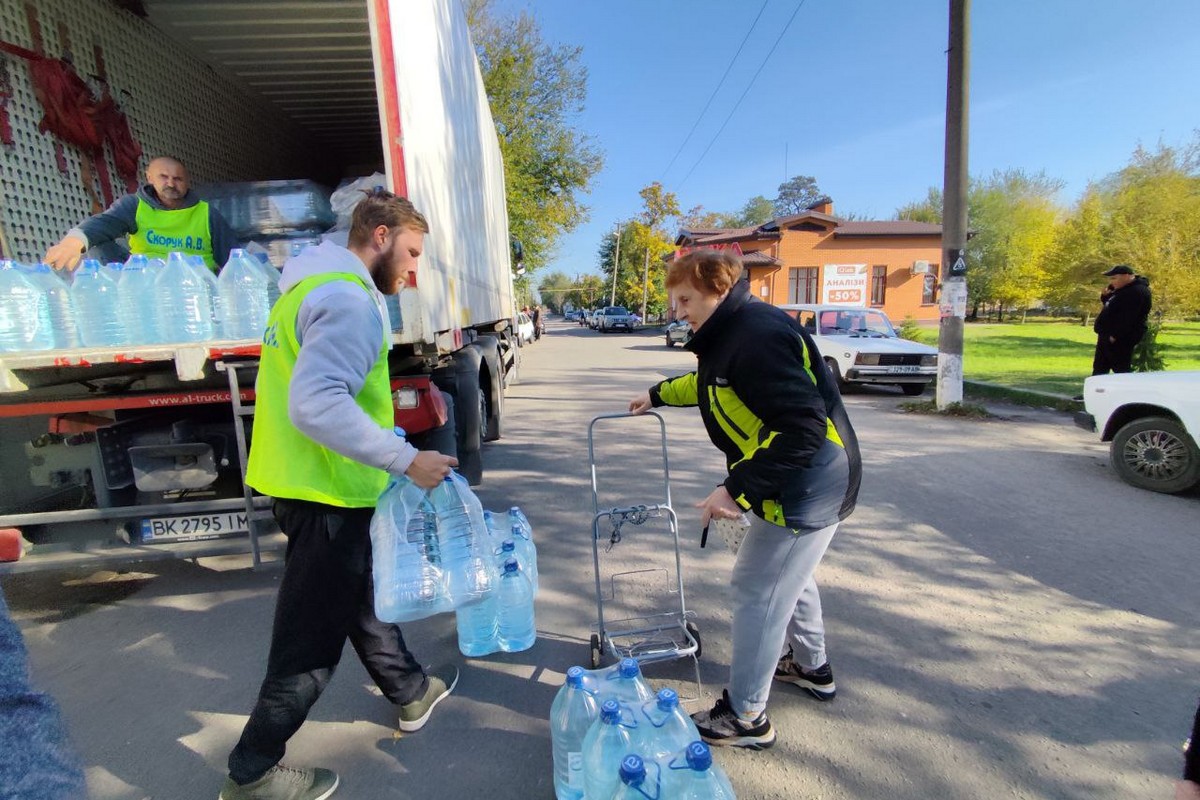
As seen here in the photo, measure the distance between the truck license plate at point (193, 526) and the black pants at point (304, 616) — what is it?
5.08 ft

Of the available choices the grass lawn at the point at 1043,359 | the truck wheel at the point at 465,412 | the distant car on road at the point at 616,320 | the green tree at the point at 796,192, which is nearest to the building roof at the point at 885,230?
the grass lawn at the point at 1043,359

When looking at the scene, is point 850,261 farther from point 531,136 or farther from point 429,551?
point 429,551

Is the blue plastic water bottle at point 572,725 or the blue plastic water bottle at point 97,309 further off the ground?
the blue plastic water bottle at point 97,309

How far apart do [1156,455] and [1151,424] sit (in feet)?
0.87

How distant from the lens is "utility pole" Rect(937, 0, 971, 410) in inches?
305

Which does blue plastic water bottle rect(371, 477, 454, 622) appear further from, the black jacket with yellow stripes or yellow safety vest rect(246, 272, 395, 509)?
the black jacket with yellow stripes

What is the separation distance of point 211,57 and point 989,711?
748cm

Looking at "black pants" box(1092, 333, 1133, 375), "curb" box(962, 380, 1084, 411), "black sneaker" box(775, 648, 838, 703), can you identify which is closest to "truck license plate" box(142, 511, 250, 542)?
"black sneaker" box(775, 648, 838, 703)

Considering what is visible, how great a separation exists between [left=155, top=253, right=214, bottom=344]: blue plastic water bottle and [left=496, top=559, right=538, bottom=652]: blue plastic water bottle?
2077 mm

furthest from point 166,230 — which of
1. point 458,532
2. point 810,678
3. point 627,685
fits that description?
point 810,678

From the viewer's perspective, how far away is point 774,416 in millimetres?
1888

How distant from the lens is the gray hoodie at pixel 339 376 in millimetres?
1630

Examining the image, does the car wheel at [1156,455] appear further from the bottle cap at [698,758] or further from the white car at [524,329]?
the white car at [524,329]

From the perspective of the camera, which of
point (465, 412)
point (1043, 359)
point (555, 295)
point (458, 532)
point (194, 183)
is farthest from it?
point (555, 295)
